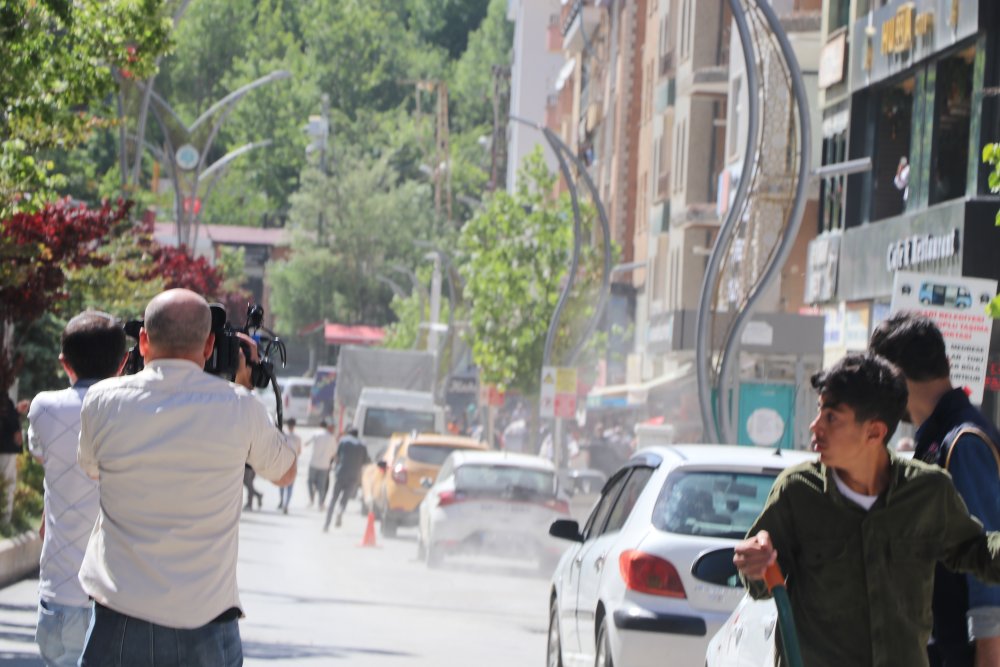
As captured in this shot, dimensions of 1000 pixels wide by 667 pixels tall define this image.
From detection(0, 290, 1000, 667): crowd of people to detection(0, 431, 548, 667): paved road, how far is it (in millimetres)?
6477

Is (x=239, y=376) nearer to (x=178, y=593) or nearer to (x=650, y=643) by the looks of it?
(x=178, y=593)

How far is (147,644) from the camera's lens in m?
5.64

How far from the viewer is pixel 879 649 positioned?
17.0 feet

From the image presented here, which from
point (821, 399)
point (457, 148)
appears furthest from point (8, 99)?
point (457, 148)

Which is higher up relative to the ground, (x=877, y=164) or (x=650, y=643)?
(x=877, y=164)

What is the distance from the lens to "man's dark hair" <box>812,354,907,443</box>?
527 cm

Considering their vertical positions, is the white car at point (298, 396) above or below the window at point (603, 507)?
below

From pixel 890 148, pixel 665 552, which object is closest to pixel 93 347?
pixel 665 552

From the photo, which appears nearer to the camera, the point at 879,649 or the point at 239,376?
the point at 879,649

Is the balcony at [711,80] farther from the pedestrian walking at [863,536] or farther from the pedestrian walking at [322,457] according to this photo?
the pedestrian walking at [863,536]

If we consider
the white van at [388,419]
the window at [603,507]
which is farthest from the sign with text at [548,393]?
the window at [603,507]

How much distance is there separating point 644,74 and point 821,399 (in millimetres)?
57767

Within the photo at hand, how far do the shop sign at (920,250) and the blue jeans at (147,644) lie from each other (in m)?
21.1

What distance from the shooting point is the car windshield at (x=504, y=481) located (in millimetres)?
23781
